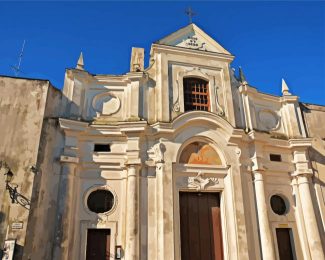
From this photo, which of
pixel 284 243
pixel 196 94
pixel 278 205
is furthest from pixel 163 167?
pixel 284 243

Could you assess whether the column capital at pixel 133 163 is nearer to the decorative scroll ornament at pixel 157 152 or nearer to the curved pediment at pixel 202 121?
the decorative scroll ornament at pixel 157 152

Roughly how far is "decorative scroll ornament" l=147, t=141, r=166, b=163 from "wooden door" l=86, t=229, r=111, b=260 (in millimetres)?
3086

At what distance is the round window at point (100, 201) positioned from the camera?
36.2 ft

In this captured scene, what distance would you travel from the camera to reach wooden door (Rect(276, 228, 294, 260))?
12.2 metres

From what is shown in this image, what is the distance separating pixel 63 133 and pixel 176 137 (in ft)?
14.3

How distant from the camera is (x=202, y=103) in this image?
13.7 metres

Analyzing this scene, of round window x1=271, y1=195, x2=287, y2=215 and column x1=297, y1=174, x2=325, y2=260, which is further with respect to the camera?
round window x1=271, y1=195, x2=287, y2=215

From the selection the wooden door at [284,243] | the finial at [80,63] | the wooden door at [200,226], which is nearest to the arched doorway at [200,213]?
the wooden door at [200,226]

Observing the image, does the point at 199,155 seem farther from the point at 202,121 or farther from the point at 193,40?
the point at 193,40

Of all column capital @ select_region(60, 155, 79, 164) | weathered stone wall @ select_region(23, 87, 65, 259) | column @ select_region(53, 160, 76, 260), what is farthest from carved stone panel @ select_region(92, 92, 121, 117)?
column @ select_region(53, 160, 76, 260)

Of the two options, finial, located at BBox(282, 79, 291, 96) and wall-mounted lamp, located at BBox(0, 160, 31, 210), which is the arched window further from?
wall-mounted lamp, located at BBox(0, 160, 31, 210)

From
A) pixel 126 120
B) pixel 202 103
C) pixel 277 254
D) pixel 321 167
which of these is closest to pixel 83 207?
pixel 126 120

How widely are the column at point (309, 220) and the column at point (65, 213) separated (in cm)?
925

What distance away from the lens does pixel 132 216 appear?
34.6 feet
